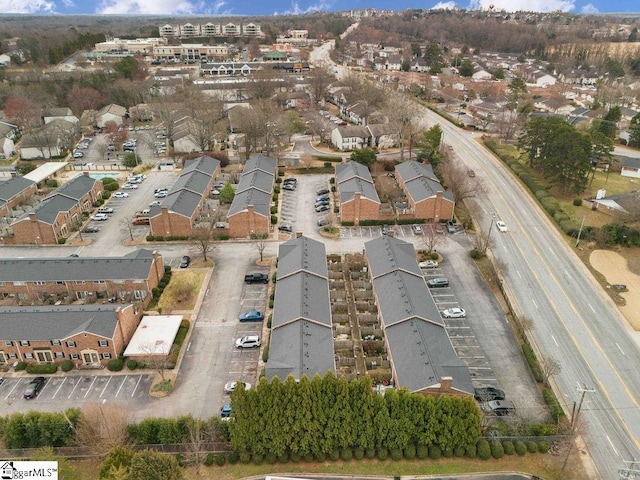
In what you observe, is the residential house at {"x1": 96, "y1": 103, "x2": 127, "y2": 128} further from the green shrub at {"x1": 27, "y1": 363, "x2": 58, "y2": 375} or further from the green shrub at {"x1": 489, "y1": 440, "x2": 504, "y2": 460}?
the green shrub at {"x1": 489, "y1": 440, "x2": 504, "y2": 460}

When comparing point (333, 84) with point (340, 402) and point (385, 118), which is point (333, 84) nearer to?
point (385, 118)

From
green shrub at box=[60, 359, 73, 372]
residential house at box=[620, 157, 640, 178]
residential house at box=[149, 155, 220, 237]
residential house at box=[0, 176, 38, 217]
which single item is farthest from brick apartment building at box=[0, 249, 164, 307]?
residential house at box=[620, 157, 640, 178]

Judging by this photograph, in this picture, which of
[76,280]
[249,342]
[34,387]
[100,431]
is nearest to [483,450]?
[249,342]

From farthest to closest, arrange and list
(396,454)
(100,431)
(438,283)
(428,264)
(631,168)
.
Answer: (631,168) < (428,264) < (438,283) < (396,454) < (100,431)

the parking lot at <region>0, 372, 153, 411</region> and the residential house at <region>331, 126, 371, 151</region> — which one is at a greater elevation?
the residential house at <region>331, 126, 371, 151</region>

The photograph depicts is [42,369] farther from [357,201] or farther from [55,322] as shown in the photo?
[357,201]

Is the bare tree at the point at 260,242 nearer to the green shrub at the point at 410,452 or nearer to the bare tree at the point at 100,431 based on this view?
the bare tree at the point at 100,431

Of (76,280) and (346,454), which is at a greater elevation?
(76,280)
